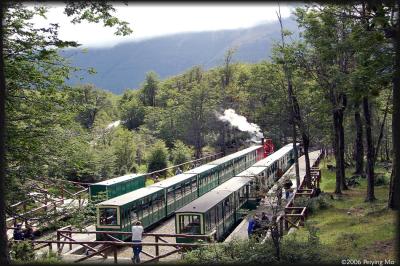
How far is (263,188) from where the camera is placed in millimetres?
15703

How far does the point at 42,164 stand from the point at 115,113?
76.1 metres

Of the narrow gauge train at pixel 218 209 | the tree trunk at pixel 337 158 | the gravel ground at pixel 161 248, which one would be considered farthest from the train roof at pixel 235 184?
the tree trunk at pixel 337 158

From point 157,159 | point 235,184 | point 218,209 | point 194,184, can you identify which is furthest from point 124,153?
point 218,209

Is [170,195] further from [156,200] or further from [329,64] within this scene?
[329,64]

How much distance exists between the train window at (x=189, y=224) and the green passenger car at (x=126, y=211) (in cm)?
309

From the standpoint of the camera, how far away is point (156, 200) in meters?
23.5

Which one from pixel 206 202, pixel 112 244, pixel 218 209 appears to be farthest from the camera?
pixel 218 209

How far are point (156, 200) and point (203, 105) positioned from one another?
31323mm

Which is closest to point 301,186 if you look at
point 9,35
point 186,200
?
point 186,200

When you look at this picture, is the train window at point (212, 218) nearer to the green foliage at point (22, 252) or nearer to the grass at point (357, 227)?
the grass at point (357, 227)

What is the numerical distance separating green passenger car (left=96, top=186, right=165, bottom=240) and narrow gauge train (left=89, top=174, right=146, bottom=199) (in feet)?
10.4

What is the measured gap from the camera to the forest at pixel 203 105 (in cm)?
1180

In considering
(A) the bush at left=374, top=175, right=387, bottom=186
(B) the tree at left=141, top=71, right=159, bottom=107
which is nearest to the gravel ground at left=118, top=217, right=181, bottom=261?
(A) the bush at left=374, top=175, right=387, bottom=186

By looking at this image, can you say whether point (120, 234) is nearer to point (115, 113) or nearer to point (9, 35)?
point (9, 35)
